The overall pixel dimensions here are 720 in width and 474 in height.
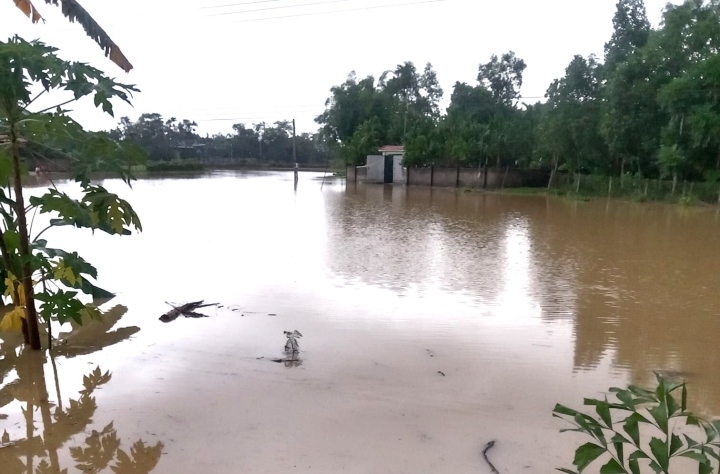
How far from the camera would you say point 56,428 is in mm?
3684

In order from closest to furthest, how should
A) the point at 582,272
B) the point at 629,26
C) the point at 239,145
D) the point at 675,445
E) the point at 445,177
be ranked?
the point at 675,445
the point at 582,272
the point at 629,26
the point at 445,177
the point at 239,145

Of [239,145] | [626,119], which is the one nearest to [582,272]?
[626,119]

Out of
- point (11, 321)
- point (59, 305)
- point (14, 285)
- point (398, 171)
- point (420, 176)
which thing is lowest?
point (420, 176)

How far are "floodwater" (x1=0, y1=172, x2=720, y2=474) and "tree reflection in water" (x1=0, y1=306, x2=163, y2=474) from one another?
1 cm

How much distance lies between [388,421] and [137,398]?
72.0 inches

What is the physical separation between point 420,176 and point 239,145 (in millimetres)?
46722

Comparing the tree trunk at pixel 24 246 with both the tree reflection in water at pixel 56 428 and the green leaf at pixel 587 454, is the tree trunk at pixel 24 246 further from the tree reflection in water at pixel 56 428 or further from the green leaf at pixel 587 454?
the green leaf at pixel 587 454

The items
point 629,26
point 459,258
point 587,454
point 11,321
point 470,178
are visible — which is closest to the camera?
point 587,454

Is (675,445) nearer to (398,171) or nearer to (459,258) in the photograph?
(459,258)

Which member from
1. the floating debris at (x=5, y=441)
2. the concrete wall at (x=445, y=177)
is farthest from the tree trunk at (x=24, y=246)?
the concrete wall at (x=445, y=177)

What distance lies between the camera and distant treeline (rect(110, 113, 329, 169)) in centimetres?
6600

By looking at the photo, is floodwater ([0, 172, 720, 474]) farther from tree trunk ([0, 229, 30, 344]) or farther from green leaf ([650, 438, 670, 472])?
green leaf ([650, 438, 670, 472])

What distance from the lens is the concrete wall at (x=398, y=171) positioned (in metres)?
37.6

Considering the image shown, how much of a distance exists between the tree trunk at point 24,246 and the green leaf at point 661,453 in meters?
4.34
